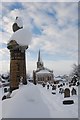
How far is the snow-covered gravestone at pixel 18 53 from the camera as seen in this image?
823 inches

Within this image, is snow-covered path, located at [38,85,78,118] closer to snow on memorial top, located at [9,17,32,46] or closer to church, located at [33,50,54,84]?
snow on memorial top, located at [9,17,32,46]

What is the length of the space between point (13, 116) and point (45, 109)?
9.54 ft

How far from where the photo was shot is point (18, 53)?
21.6 metres

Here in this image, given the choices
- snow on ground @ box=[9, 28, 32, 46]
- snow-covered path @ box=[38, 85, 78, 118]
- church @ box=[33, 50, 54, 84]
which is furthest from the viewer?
church @ box=[33, 50, 54, 84]

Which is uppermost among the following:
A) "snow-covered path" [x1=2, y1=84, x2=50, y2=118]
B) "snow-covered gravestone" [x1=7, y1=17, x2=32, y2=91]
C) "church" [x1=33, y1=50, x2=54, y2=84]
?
"snow-covered gravestone" [x1=7, y1=17, x2=32, y2=91]

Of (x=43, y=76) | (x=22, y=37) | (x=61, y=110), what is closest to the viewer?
(x=61, y=110)

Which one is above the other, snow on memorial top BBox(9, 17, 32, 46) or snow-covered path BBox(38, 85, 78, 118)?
snow on memorial top BBox(9, 17, 32, 46)

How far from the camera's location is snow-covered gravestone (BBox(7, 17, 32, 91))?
20.9m

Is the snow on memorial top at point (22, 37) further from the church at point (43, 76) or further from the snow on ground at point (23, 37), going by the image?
the church at point (43, 76)

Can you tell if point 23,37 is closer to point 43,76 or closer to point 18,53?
point 18,53

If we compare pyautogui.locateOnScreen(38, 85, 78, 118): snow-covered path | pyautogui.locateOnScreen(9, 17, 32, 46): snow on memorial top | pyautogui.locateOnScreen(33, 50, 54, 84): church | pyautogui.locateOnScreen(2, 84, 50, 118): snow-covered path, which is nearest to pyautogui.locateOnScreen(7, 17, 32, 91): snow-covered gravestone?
pyautogui.locateOnScreen(9, 17, 32, 46): snow on memorial top

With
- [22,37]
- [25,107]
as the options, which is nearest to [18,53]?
[22,37]

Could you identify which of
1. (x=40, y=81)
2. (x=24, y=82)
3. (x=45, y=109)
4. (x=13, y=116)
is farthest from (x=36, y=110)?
(x=40, y=81)

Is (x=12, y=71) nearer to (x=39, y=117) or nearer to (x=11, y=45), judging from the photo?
(x=11, y=45)
